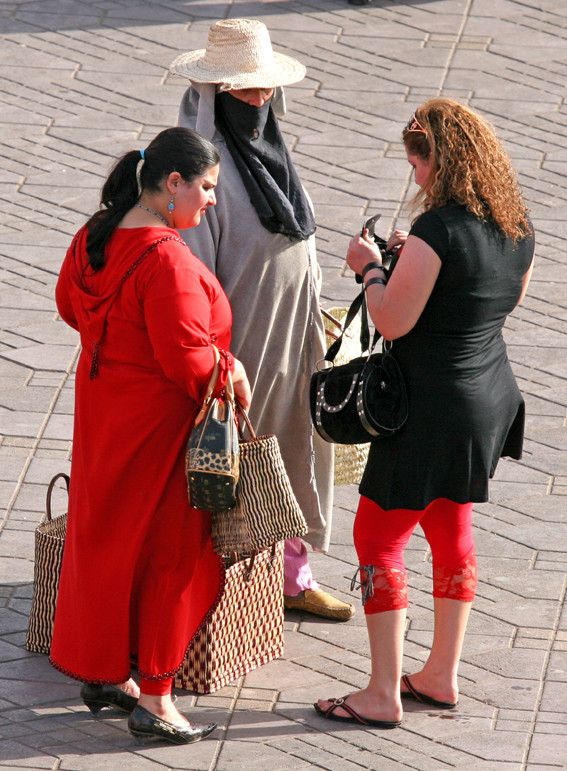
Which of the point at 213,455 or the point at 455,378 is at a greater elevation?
the point at 455,378

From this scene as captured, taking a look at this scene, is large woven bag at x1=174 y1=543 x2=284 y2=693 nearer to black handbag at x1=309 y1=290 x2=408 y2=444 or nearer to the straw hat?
black handbag at x1=309 y1=290 x2=408 y2=444

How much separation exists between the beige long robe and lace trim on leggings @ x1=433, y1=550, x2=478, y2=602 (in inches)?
26.7

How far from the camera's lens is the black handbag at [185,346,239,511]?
346 cm

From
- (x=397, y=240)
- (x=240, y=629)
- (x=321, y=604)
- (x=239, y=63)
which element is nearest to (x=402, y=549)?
(x=240, y=629)

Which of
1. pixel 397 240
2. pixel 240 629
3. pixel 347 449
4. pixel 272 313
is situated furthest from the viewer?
pixel 347 449

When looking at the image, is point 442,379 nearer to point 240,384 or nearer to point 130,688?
point 240,384

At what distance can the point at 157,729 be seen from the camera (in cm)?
369

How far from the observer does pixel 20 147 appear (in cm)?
832

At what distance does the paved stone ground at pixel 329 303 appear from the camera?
12.5ft

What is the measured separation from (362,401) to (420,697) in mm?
1052

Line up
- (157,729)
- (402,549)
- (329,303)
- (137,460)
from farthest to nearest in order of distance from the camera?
(329,303) < (402,549) < (157,729) < (137,460)

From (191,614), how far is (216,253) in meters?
1.18

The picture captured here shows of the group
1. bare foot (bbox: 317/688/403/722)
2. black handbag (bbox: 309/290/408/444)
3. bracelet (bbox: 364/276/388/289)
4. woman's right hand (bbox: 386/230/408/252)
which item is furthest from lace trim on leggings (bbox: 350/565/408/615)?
woman's right hand (bbox: 386/230/408/252)

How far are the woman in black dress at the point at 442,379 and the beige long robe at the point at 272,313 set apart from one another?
407mm
